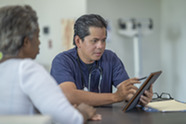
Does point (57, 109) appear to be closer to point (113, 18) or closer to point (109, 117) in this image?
point (109, 117)

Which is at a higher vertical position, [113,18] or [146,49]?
[113,18]

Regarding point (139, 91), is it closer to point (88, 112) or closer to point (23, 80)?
point (88, 112)

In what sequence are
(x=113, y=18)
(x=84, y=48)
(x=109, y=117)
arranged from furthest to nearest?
(x=113, y=18) → (x=84, y=48) → (x=109, y=117)

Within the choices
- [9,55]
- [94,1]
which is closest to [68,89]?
[9,55]

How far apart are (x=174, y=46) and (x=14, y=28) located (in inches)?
150

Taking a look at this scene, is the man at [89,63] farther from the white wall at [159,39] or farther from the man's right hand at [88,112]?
the white wall at [159,39]

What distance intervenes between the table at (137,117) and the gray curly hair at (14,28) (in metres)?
0.47

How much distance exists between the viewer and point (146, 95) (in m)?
1.49

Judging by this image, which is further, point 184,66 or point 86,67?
point 184,66

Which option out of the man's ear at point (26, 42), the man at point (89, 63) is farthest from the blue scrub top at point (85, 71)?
the man's ear at point (26, 42)

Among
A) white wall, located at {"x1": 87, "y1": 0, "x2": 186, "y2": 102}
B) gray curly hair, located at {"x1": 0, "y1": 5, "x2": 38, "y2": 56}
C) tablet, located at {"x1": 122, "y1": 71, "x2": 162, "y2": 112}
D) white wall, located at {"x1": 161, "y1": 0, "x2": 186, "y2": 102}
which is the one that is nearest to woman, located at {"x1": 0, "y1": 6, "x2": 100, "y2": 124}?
gray curly hair, located at {"x1": 0, "y1": 5, "x2": 38, "y2": 56}

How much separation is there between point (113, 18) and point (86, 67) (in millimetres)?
2726

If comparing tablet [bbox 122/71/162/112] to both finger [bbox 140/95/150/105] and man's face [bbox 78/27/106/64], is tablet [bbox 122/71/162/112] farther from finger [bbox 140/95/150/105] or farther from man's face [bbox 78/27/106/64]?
man's face [bbox 78/27/106/64]

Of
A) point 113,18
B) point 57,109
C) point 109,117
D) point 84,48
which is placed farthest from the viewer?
point 113,18
